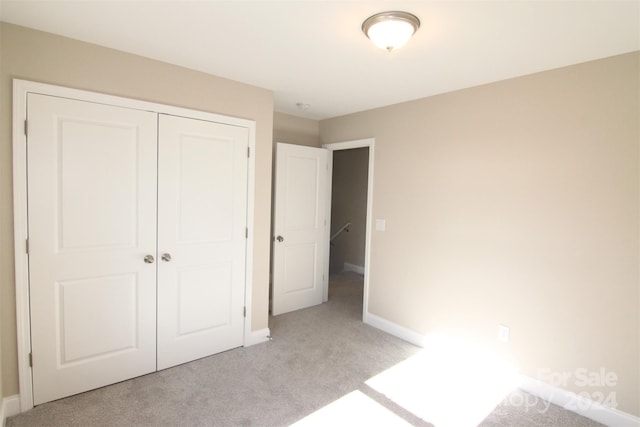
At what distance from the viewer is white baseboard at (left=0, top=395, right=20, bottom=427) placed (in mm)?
2002

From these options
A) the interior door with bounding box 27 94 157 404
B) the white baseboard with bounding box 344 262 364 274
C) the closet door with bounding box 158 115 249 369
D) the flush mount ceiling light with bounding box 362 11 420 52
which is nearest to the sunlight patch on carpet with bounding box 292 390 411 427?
the closet door with bounding box 158 115 249 369

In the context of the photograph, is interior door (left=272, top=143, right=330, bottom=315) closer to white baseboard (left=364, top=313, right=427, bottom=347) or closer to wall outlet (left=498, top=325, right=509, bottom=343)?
white baseboard (left=364, top=313, right=427, bottom=347)

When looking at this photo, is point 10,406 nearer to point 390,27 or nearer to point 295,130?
point 390,27

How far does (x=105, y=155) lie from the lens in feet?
7.45

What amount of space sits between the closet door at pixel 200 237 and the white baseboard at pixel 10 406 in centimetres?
84

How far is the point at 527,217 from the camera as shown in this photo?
2500mm

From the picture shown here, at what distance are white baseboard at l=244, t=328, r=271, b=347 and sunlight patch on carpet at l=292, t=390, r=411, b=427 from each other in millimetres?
1108

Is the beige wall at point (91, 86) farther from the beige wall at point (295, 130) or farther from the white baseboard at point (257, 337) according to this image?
the beige wall at point (295, 130)

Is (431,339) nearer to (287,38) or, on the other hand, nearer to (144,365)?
(144,365)

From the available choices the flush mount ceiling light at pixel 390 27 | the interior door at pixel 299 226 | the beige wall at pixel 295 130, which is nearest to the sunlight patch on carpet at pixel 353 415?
the interior door at pixel 299 226

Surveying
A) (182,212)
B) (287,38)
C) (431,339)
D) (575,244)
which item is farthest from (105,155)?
(575,244)

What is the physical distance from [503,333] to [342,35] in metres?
2.57

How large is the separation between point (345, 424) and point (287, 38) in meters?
2.49

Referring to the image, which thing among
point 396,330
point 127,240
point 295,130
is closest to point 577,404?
point 396,330
